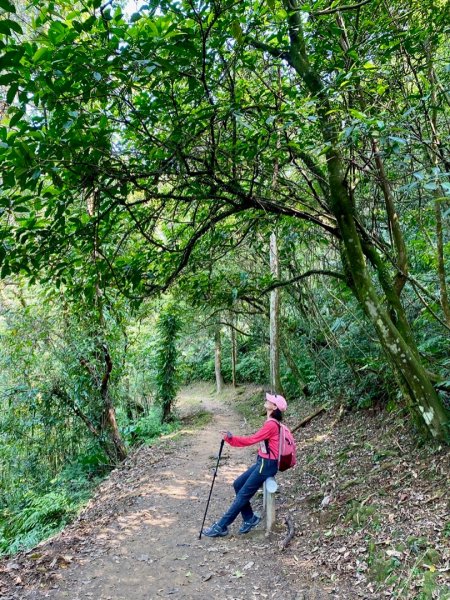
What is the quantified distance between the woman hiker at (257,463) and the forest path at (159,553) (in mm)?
170

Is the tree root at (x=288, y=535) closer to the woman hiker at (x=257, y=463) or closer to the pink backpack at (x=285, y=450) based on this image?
the woman hiker at (x=257, y=463)

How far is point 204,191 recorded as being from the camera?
510 centimetres

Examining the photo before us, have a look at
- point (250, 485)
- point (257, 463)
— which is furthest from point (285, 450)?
point (250, 485)

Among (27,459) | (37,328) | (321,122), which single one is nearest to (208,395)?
(27,459)

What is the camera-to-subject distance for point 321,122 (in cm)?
511

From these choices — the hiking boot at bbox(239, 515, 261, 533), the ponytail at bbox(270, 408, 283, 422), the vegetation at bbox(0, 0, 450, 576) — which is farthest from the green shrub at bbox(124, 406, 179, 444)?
the ponytail at bbox(270, 408, 283, 422)

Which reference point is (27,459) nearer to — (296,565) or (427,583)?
(296,565)

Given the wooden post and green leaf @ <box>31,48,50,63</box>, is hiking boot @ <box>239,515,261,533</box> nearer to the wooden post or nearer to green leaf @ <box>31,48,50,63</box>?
the wooden post

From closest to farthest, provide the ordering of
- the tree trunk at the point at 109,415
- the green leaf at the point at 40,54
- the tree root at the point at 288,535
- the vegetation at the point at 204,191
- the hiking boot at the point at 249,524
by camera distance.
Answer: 1. the green leaf at the point at 40,54
2. the vegetation at the point at 204,191
3. the tree root at the point at 288,535
4. the hiking boot at the point at 249,524
5. the tree trunk at the point at 109,415

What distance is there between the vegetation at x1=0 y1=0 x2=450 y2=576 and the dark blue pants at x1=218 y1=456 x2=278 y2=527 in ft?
7.00

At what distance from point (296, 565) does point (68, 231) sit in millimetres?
4713

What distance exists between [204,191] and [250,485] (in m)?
4.08

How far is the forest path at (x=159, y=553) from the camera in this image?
16.2ft

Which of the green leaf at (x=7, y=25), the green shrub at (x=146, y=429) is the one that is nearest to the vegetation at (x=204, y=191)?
the green leaf at (x=7, y=25)
